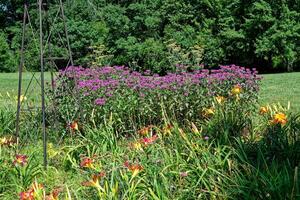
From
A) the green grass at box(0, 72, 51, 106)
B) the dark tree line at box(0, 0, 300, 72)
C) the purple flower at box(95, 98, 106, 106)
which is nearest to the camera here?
the purple flower at box(95, 98, 106, 106)

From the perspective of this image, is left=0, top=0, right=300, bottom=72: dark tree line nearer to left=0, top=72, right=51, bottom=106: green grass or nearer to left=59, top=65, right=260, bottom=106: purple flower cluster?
left=0, top=72, right=51, bottom=106: green grass

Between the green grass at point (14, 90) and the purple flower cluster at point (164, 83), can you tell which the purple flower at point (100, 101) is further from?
the green grass at point (14, 90)

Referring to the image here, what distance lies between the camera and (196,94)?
620 cm

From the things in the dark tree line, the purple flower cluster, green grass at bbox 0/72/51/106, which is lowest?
green grass at bbox 0/72/51/106

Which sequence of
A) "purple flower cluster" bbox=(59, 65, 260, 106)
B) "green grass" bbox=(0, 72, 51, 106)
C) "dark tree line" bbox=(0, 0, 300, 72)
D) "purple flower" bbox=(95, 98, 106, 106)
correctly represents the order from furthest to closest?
"dark tree line" bbox=(0, 0, 300, 72)
"green grass" bbox=(0, 72, 51, 106)
"purple flower cluster" bbox=(59, 65, 260, 106)
"purple flower" bbox=(95, 98, 106, 106)

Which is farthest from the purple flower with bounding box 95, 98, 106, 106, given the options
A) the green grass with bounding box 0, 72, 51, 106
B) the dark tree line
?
the dark tree line

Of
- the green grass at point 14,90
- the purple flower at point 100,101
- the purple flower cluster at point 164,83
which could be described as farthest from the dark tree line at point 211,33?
the purple flower at point 100,101

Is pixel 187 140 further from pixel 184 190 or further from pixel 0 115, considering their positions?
pixel 0 115

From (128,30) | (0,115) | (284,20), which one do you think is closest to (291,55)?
(284,20)

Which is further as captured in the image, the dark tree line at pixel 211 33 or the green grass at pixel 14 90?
the dark tree line at pixel 211 33

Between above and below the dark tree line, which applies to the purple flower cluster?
below

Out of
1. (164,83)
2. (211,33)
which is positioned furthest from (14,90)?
(211,33)

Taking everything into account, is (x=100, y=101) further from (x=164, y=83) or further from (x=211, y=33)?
(x=211, y=33)

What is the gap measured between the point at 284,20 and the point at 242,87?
→ 735 inches
